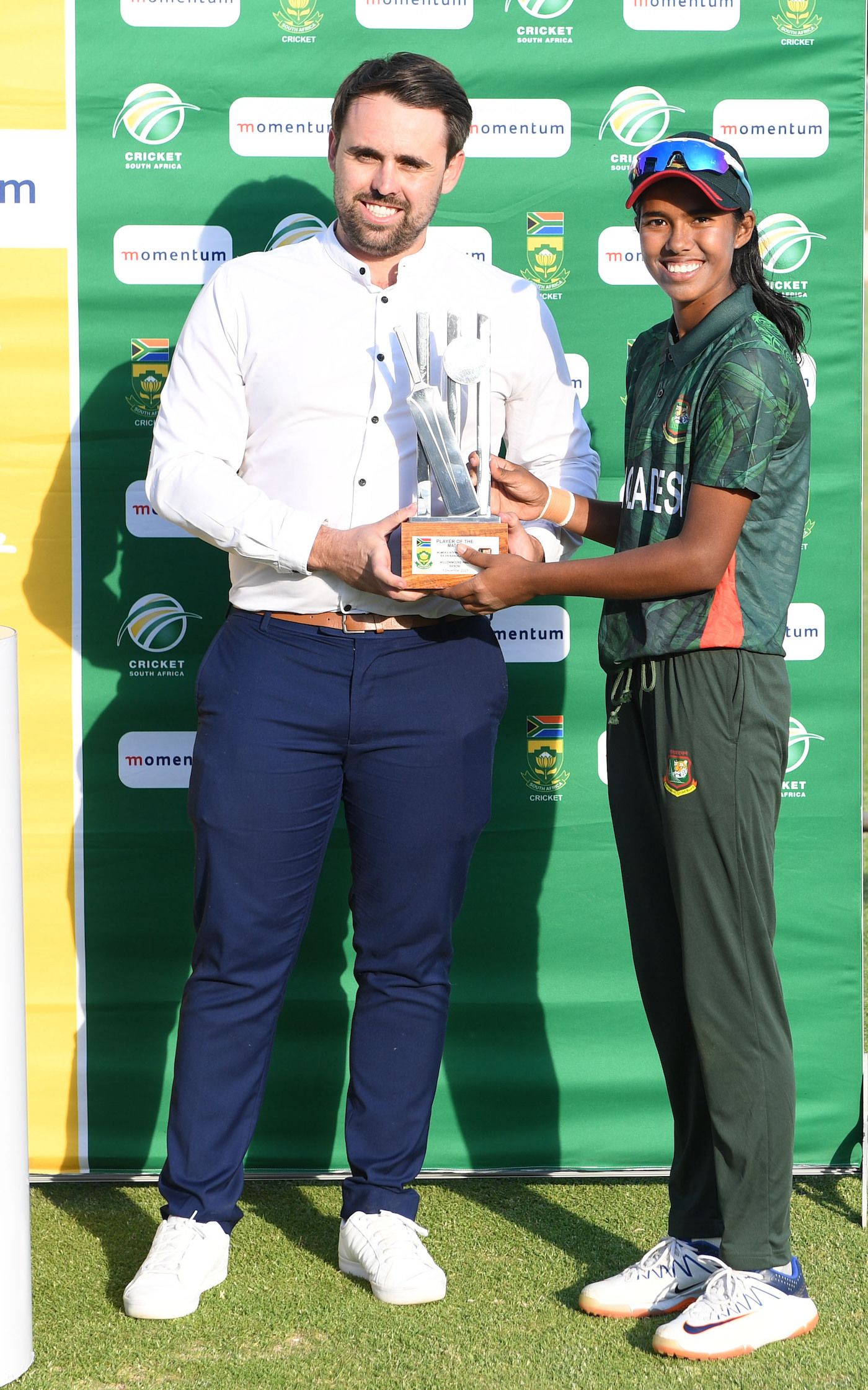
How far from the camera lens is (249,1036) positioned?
2463 mm

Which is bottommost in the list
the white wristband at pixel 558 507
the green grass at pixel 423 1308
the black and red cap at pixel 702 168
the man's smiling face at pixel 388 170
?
the green grass at pixel 423 1308

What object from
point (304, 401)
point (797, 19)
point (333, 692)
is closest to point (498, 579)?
point (333, 692)

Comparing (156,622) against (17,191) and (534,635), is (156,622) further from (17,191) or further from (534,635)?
(17,191)

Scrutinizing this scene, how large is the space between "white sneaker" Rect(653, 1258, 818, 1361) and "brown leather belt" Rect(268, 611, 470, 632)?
119cm

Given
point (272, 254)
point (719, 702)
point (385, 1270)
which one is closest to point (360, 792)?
point (719, 702)

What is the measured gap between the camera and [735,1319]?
2.23 metres

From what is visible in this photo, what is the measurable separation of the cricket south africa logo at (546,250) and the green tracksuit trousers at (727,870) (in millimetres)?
1044

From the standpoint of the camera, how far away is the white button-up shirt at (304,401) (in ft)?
7.97

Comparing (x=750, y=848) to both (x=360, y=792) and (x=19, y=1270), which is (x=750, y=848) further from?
(x=19, y=1270)

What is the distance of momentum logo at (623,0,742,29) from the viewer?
9.39 feet

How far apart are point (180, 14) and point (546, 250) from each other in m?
0.87

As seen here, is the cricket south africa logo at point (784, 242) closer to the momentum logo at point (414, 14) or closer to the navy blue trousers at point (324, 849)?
the momentum logo at point (414, 14)

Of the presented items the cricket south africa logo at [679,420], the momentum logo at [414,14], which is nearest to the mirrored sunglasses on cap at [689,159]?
the cricket south africa logo at [679,420]

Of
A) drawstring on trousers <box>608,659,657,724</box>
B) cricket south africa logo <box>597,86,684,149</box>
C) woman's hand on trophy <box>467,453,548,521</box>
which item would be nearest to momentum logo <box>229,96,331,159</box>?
cricket south africa logo <box>597,86,684,149</box>
